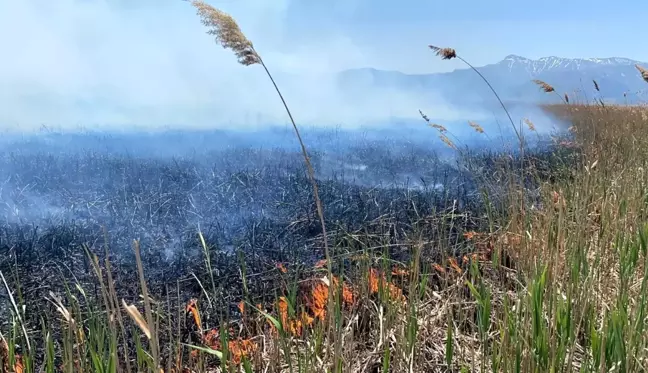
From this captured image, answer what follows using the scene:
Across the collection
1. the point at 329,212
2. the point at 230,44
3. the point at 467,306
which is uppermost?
the point at 230,44

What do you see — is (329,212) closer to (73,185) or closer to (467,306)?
(467,306)

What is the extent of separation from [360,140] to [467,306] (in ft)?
18.8

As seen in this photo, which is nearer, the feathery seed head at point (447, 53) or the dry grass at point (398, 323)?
the dry grass at point (398, 323)

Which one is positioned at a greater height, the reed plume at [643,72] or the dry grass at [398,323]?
the reed plume at [643,72]

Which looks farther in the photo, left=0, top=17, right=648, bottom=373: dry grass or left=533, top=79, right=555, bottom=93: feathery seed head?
left=533, top=79, right=555, bottom=93: feathery seed head

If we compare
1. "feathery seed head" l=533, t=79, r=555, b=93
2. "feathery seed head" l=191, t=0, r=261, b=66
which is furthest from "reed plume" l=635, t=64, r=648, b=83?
"feathery seed head" l=191, t=0, r=261, b=66

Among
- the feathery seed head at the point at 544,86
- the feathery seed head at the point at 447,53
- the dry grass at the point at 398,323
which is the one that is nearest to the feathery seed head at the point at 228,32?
the dry grass at the point at 398,323

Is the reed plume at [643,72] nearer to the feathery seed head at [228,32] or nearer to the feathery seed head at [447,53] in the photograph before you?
the feathery seed head at [447,53]

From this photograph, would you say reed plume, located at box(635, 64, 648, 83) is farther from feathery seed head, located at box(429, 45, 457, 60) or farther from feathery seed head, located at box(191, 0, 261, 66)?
feathery seed head, located at box(191, 0, 261, 66)

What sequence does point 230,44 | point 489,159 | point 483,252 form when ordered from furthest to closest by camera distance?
1. point 489,159
2. point 483,252
3. point 230,44

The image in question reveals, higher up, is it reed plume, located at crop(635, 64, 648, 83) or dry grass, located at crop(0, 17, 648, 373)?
reed plume, located at crop(635, 64, 648, 83)

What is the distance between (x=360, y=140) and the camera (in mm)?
8453

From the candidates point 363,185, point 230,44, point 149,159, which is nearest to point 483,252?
point 363,185

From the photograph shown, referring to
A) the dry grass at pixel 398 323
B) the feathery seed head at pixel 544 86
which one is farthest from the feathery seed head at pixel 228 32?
the feathery seed head at pixel 544 86
